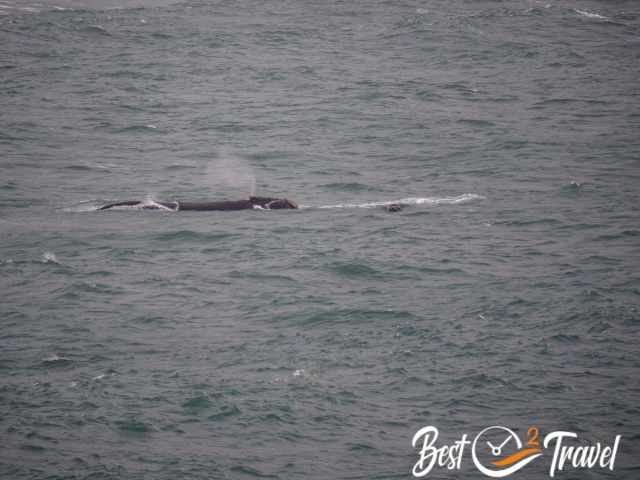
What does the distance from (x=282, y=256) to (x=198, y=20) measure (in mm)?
67017

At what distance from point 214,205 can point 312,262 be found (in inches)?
375

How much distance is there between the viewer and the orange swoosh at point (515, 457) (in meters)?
28.3

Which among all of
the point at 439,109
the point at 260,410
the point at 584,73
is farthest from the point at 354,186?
the point at 584,73

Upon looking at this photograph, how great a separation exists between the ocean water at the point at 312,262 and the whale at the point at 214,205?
71 centimetres

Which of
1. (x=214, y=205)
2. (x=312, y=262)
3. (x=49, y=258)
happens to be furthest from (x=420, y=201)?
(x=49, y=258)

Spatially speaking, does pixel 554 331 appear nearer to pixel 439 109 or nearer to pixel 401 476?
pixel 401 476

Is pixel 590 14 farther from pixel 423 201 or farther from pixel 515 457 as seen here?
pixel 515 457

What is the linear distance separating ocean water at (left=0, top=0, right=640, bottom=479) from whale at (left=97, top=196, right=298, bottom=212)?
712 mm

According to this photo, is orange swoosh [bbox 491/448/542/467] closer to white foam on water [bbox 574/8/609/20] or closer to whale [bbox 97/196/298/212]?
whale [bbox 97/196/298/212]

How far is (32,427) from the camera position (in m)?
29.9

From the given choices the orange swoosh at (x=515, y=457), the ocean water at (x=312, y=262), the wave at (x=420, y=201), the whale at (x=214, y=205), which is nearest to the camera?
the orange swoosh at (x=515, y=457)

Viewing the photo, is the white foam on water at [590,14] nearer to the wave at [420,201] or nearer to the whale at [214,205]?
the wave at [420,201]

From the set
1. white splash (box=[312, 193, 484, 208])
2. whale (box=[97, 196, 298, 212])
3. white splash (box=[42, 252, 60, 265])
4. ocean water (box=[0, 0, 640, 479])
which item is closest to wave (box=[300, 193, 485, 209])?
white splash (box=[312, 193, 484, 208])

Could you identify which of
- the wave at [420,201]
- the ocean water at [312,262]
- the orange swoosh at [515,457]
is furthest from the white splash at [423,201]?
the orange swoosh at [515,457]
